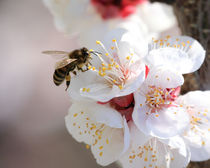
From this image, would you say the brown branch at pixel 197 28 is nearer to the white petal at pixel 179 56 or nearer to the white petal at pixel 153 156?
the white petal at pixel 179 56

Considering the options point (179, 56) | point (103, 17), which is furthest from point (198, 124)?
point (103, 17)

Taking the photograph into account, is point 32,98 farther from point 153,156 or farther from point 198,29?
point 153,156

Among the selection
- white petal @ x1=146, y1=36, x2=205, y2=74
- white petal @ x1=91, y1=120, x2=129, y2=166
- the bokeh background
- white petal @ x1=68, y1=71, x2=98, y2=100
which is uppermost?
white petal @ x1=68, y1=71, x2=98, y2=100

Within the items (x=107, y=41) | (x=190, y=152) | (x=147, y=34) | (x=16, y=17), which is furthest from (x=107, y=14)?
(x=16, y=17)

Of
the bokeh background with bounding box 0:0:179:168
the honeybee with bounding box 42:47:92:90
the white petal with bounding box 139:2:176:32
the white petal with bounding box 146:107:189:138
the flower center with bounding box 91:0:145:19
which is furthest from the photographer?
the bokeh background with bounding box 0:0:179:168

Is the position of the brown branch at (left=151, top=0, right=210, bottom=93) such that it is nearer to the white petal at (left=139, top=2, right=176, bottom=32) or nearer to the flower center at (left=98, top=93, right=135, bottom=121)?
the flower center at (left=98, top=93, right=135, bottom=121)

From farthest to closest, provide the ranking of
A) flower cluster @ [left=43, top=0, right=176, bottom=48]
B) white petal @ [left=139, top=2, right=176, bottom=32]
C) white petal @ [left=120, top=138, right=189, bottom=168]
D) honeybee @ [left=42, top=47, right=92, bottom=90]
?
white petal @ [left=139, top=2, right=176, bottom=32]
flower cluster @ [left=43, top=0, right=176, bottom=48]
honeybee @ [left=42, top=47, right=92, bottom=90]
white petal @ [left=120, top=138, right=189, bottom=168]

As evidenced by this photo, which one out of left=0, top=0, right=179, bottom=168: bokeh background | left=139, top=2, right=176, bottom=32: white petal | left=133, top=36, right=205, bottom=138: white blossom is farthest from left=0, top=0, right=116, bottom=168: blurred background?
left=133, top=36, right=205, bottom=138: white blossom

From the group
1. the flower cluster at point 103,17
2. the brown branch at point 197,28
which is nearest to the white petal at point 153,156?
the brown branch at point 197,28
